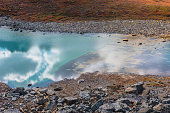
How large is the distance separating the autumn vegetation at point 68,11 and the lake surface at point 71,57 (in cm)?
3673

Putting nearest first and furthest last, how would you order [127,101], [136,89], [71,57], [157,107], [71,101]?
[157,107] → [127,101] → [71,101] → [136,89] → [71,57]

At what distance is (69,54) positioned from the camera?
39.5 m

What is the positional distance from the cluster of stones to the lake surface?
5270 mm

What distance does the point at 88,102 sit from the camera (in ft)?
59.9

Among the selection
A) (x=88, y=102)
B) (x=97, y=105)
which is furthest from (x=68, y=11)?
(x=97, y=105)

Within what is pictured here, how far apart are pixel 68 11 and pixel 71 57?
229 ft

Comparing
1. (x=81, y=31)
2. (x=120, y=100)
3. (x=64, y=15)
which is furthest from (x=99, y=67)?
(x=64, y=15)

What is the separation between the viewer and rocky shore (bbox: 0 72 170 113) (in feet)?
55.0

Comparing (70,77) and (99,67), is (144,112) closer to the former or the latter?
(70,77)

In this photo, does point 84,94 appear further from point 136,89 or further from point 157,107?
point 157,107

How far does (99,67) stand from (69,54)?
402 inches

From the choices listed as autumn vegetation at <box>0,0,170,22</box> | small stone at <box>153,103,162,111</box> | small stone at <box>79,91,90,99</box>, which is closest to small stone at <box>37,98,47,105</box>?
small stone at <box>79,91,90,99</box>

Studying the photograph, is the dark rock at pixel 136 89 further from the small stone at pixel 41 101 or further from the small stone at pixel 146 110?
the small stone at pixel 41 101

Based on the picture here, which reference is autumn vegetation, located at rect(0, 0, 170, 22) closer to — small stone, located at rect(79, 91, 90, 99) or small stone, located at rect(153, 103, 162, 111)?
small stone, located at rect(79, 91, 90, 99)
